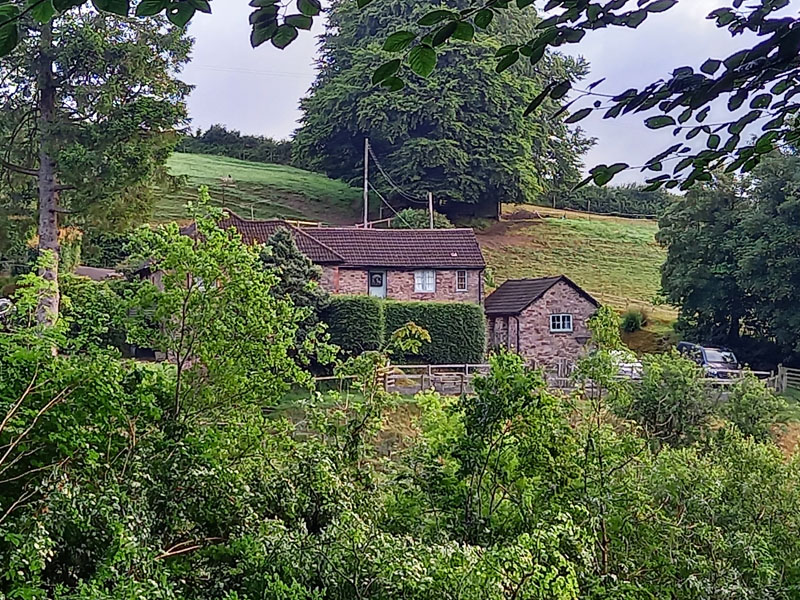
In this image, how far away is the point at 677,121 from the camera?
6.27ft

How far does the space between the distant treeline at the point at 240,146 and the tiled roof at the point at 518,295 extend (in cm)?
3111

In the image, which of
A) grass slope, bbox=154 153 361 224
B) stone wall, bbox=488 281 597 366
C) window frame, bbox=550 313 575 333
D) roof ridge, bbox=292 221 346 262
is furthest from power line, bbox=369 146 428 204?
window frame, bbox=550 313 575 333

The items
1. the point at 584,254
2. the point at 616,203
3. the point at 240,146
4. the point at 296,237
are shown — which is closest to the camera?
the point at 296,237

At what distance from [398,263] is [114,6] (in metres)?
24.6

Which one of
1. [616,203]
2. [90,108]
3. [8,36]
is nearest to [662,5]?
[8,36]

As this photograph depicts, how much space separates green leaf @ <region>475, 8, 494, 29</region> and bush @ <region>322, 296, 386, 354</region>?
65.4ft

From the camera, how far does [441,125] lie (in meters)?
37.4

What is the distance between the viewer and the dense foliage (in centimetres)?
2314

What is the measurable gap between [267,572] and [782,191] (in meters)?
23.6

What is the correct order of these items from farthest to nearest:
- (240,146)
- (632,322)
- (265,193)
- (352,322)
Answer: (240,146) → (265,193) → (632,322) → (352,322)

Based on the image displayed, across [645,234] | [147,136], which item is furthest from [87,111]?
[645,234]

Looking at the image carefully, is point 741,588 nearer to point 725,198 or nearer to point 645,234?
A: point 725,198

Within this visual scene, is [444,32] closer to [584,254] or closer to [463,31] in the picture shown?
Answer: [463,31]

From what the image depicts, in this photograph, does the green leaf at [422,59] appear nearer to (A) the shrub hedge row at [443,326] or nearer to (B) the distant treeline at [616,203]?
(A) the shrub hedge row at [443,326]
